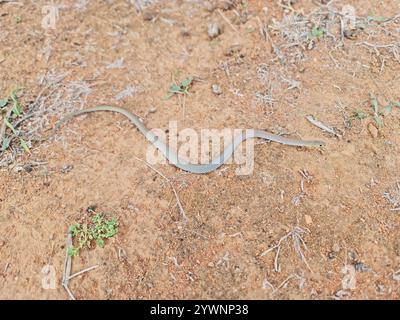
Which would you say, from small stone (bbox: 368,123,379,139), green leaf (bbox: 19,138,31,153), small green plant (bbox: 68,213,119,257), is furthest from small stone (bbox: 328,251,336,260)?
green leaf (bbox: 19,138,31,153)

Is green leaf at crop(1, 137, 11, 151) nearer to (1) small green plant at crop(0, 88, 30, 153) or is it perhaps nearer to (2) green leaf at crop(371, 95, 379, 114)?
A: (1) small green plant at crop(0, 88, 30, 153)

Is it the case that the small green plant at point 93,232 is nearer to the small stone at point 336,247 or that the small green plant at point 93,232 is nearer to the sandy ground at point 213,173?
the sandy ground at point 213,173

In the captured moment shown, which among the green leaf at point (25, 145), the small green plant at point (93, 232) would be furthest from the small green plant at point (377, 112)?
the green leaf at point (25, 145)

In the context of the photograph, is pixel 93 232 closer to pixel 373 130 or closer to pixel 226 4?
pixel 373 130

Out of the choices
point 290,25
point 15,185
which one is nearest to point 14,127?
point 15,185

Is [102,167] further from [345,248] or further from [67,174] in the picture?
[345,248]

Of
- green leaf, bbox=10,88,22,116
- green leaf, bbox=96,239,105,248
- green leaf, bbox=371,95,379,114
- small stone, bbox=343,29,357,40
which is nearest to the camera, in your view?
green leaf, bbox=96,239,105,248
